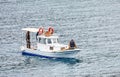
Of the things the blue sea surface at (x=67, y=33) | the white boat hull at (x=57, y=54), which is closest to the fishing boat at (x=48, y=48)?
the white boat hull at (x=57, y=54)

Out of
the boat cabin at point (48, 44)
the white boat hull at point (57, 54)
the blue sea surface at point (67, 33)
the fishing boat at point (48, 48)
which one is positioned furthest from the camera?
the boat cabin at point (48, 44)

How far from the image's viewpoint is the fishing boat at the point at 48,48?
106875 mm

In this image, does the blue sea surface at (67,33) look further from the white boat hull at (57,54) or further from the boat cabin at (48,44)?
the boat cabin at (48,44)

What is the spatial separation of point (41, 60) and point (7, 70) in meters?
8.50

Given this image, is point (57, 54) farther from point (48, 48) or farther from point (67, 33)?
point (67, 33)

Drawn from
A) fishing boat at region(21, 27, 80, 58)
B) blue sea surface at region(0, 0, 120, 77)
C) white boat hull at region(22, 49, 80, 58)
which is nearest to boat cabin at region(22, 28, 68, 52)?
fishing boat at region(21, 27, 80, 58)

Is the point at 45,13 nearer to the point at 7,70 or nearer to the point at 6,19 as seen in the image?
the point at 6,19

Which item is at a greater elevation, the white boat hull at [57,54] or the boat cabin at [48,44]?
the boat cabin at [48,44]

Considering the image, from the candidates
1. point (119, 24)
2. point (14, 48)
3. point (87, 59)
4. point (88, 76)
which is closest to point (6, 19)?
point (119, 24)

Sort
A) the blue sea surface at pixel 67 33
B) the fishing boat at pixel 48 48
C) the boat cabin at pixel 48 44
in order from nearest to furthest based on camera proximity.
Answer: the blue sea surface at pixel 67 33
the fishing boat at pixel 48 48
the boat cabin at pixel 48 44

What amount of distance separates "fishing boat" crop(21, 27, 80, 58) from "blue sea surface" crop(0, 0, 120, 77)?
954mm

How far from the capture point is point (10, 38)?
123m

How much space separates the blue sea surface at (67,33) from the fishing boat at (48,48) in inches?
37.5

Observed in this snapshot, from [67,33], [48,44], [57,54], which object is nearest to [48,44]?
[48,44]
